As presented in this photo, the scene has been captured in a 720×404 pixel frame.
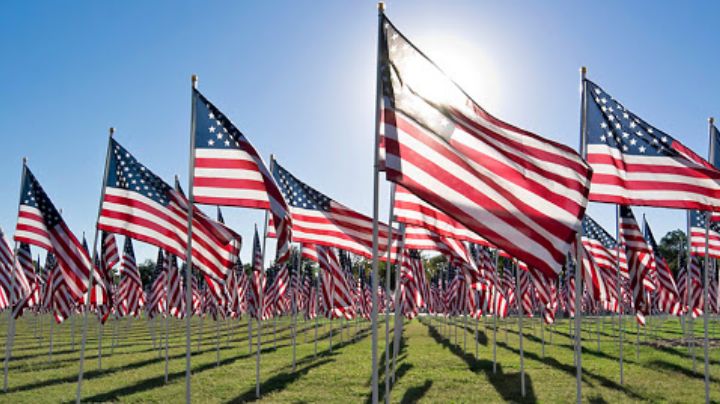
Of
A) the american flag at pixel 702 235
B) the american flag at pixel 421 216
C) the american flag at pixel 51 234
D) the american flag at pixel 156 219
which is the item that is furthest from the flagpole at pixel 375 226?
the american flag at pixel 702 235

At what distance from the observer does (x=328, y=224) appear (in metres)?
15.9

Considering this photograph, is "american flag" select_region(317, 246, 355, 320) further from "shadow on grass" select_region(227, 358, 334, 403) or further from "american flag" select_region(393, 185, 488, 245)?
"american flag" select_region(393, 185, 488, 245)

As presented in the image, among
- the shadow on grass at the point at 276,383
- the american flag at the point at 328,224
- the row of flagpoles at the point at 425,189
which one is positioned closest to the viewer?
the row of flagpoles at the point at 425,189

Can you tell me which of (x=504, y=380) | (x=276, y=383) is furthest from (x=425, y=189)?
(x=504, y=380)

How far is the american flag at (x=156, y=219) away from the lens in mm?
13836

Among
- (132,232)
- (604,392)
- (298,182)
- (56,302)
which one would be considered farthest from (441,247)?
(56,302)

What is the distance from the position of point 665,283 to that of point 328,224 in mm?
18995

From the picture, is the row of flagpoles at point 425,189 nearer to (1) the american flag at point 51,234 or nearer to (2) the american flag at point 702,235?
(1) the american flag at point 51,234

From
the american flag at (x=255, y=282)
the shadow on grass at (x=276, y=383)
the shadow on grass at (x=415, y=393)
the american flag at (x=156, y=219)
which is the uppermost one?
the american flag at (x=156, y=219)

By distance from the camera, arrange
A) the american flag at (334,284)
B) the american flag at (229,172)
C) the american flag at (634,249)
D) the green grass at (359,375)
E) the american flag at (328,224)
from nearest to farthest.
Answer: the american flag at (229,172) → the american flag at (328,224) → the green grass at (359,375) → the american flag at (634,249) → the american flag at (334,284)

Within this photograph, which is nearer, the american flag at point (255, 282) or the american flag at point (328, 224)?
the american flag at point (328, 224)

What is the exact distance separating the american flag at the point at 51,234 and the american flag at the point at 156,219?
3.66 metres

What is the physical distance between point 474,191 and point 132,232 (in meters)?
8.65

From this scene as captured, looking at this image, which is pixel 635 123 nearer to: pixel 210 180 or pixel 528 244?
pixel 528 244
